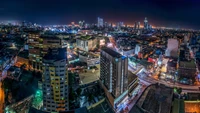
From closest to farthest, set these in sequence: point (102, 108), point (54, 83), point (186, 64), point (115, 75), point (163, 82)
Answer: point (54, 83)
point (102, 108)
point (115, 75)
point (163, 82)
point (186, 64)

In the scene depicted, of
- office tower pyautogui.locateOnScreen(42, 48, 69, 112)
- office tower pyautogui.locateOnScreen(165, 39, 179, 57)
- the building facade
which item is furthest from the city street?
the building facade

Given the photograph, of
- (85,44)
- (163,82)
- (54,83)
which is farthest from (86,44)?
(54,83)

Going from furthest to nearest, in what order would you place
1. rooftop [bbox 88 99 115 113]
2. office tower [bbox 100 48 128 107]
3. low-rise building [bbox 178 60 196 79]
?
low-rise building [bbox 178 60 196 79] < office tower [bbox 100 48 128 107] < rooftop [bbox 88 99 115 113]

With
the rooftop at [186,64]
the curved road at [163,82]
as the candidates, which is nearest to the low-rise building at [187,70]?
the rooftop at [186,64]

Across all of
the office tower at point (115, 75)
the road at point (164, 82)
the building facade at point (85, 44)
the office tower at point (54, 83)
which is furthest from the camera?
the building facade at point (85, 44)

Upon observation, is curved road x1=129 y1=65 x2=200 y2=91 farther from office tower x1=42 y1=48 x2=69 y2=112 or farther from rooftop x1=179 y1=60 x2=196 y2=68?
office tower x1=42 y1=48 x2=69 y2=112

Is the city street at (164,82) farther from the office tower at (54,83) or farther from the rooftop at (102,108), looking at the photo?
the office tower at (54,83)

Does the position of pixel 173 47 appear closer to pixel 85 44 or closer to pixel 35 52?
pixel 85 44
